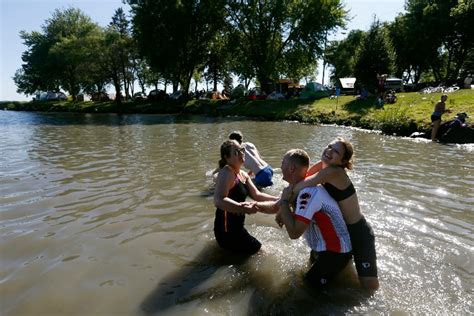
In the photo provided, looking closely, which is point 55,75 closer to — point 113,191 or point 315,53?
point 315,53

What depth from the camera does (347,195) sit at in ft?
15.0

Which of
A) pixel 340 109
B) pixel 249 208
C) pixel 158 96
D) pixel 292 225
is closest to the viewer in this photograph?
pixel 292 225

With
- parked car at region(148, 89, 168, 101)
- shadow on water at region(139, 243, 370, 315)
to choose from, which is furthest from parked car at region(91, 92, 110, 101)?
shadow on water at region(139, 243, 370, 315)

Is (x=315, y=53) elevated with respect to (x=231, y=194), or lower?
elevated

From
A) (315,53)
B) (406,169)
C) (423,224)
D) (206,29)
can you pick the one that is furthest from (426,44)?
(423,224)

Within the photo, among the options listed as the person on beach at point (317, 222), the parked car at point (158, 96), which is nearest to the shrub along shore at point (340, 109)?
the parked car at point (158, 96)

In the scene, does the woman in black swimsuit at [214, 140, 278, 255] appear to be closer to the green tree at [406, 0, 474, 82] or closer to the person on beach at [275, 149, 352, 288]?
the person on beach at [275, 149, 352, 288]

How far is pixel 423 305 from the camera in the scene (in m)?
4.57

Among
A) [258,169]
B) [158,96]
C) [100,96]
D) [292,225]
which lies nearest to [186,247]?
[292,225]

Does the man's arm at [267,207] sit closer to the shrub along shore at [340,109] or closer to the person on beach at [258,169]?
the person on beach at [258,169]

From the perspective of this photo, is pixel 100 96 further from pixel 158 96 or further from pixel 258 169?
pixel 258 169

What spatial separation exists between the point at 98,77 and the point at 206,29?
62.3 ft

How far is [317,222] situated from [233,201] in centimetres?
133

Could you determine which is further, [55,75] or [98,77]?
[55,75]
